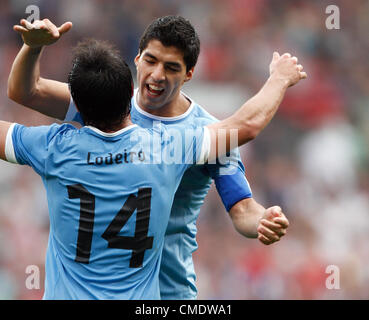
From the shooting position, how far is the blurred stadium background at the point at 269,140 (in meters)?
8.16

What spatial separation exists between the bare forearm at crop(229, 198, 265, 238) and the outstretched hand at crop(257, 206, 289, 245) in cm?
30

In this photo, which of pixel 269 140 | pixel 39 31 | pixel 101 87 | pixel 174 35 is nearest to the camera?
pixel 101 87

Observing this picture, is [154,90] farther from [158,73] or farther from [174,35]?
[174,35]

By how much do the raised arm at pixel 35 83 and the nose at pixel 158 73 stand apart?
0.49m

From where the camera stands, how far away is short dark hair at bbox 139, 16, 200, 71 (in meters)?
3.71

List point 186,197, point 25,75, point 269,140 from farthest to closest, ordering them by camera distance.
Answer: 1. point 269,140
2. point 186,197
3. point 25,75

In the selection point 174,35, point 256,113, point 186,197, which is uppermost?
point 174,35

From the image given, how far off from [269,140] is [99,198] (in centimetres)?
672

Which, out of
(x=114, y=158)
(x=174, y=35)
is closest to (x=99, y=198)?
(x=114, y=158)

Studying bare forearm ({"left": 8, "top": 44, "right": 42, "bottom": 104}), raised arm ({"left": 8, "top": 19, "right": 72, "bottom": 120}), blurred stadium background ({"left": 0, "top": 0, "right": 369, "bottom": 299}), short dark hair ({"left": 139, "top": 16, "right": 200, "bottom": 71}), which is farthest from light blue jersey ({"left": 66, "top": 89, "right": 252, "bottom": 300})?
blurred stadium background ({"left": 0, "top": 0, "right": 369, "bottom": 299})

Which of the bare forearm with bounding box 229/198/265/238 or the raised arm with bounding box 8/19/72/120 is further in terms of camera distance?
the bare forearm with bounding box 229/198/265/238

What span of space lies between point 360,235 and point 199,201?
17.1 feet

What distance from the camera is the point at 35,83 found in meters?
3.63

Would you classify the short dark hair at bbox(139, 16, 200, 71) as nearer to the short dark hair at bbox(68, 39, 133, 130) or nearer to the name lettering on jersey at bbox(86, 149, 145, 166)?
the short dark hair at bbox(68, 39, 133, 130)
